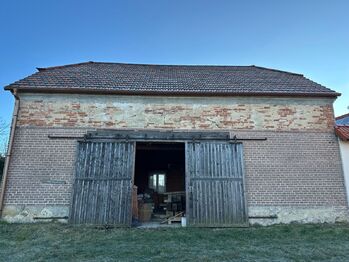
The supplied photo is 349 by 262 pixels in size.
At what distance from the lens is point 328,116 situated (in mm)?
9148

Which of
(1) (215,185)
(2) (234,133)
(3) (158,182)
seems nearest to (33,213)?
(1) (215,185)

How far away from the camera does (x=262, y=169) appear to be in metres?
8.55

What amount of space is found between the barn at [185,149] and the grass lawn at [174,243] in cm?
62

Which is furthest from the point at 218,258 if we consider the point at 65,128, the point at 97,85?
the point at 97,85

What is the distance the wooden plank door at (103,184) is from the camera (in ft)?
25.9

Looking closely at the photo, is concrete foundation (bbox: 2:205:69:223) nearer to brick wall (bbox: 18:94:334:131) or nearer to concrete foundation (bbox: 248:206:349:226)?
brick wall (bbox: 18:94:334:131)

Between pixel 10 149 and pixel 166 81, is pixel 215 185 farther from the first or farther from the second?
pixel 10 149

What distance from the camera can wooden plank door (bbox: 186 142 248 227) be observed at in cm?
807

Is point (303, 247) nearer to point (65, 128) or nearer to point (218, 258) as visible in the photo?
point (218, 258)

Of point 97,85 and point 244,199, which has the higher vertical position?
point 97,85

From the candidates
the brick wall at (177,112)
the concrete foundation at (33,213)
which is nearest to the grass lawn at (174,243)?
the concrete foundation at (33,213)

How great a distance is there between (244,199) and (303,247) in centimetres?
250

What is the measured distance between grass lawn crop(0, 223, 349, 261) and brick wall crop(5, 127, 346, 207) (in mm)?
877

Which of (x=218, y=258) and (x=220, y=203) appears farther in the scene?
(x=220, y=203)
